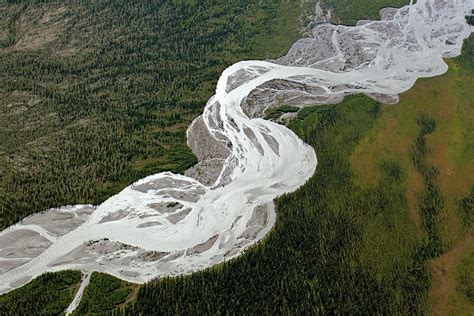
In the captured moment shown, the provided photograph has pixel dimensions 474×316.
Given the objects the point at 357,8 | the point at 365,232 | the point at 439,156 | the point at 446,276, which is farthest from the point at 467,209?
the point at 357,8

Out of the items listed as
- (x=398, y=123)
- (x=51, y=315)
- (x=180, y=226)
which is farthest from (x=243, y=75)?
(x=51, y=315)

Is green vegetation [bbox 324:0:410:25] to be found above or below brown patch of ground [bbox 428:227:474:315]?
above

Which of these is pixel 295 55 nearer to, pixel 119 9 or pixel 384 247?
pixel 119 9

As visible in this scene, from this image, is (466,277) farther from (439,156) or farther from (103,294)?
(103,294)

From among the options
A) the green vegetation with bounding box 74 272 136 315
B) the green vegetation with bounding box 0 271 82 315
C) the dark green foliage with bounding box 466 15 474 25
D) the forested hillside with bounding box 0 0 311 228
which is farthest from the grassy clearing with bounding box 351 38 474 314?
the green vegetation with bounding box 0 271 82 315

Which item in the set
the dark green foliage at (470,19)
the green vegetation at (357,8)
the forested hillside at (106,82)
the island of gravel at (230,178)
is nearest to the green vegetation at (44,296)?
the island of gravel at (230,178)

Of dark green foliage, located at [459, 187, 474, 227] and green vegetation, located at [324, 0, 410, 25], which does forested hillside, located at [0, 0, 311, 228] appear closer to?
green vegetation, located at [324, 0, 410, 25]

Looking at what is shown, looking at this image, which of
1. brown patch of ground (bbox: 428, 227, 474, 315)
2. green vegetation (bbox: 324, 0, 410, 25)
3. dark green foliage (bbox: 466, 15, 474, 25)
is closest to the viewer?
brown patch of ground (bbox: 428, 227, 474, 315)
